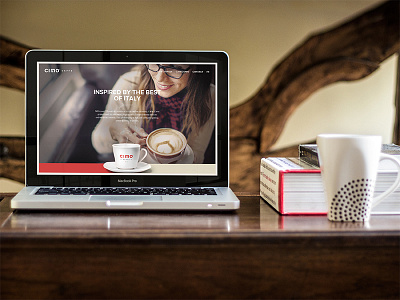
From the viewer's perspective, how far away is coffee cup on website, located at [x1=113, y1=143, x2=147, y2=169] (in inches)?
34.3

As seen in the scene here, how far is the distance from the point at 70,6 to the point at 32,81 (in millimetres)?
1205

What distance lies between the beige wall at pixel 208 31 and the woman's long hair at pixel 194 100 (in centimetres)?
113

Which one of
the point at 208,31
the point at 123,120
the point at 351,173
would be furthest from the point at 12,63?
the point at 351,173

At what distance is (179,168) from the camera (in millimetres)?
884

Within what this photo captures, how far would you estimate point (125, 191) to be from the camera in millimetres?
841

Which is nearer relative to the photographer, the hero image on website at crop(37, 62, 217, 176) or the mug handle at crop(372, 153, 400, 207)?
the mug handle at crop(372, 153, 400, 207)

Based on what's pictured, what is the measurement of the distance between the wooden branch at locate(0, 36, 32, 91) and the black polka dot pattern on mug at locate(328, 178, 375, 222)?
65.3 inches

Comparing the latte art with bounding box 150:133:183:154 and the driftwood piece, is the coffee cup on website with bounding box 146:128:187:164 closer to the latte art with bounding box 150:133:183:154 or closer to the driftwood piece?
the latte art with bounding box 150:133:183:154

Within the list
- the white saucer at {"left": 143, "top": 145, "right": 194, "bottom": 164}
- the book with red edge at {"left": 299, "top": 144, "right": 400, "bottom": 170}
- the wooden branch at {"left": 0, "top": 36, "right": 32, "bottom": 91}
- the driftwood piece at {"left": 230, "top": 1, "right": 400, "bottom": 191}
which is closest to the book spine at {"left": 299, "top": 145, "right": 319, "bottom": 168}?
the book with red edge at {"left": 299, "top": 144, "right": 400, "bottom": 170}

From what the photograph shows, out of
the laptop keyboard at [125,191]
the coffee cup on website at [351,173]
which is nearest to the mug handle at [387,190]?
the coffee cup on website at [351,173]

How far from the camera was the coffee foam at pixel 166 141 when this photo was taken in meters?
0.88
